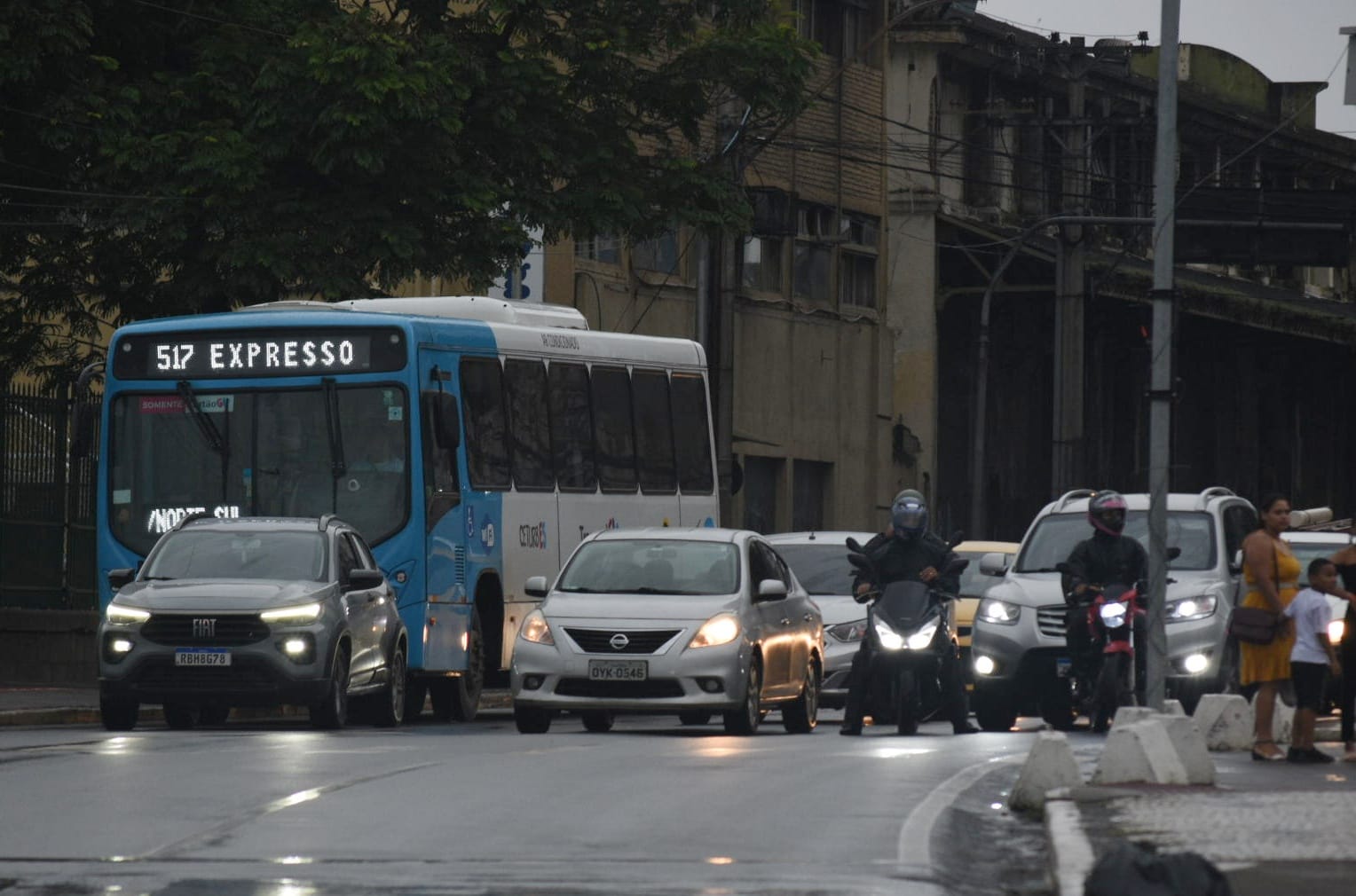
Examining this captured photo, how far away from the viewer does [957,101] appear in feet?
192

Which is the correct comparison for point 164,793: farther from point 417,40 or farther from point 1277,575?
point 417,40

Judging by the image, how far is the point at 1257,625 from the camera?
59.1 ft

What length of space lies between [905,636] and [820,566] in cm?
693

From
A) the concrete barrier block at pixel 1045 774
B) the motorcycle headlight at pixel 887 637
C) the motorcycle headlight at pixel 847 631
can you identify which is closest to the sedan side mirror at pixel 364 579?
the motorcycle headlight at pixel 887 637

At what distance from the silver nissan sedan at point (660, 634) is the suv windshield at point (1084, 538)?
2.48 meters

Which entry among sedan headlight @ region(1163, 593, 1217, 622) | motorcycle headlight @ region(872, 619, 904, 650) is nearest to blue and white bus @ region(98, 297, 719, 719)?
motorcycle headlight @ region(872, 619, 904, 650)

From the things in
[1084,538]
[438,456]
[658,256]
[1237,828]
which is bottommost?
[1237,828]

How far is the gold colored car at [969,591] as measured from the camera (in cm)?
2823

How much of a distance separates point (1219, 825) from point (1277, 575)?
5.75 metres

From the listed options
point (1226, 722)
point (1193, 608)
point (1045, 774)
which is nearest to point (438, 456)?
point (1193, 608)

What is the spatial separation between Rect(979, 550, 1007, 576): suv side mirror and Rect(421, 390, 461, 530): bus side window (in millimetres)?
4474

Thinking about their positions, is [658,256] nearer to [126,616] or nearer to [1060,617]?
[1060,617]

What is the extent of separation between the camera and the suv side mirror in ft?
75.8

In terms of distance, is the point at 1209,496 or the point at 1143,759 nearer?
the point at 1143,759
